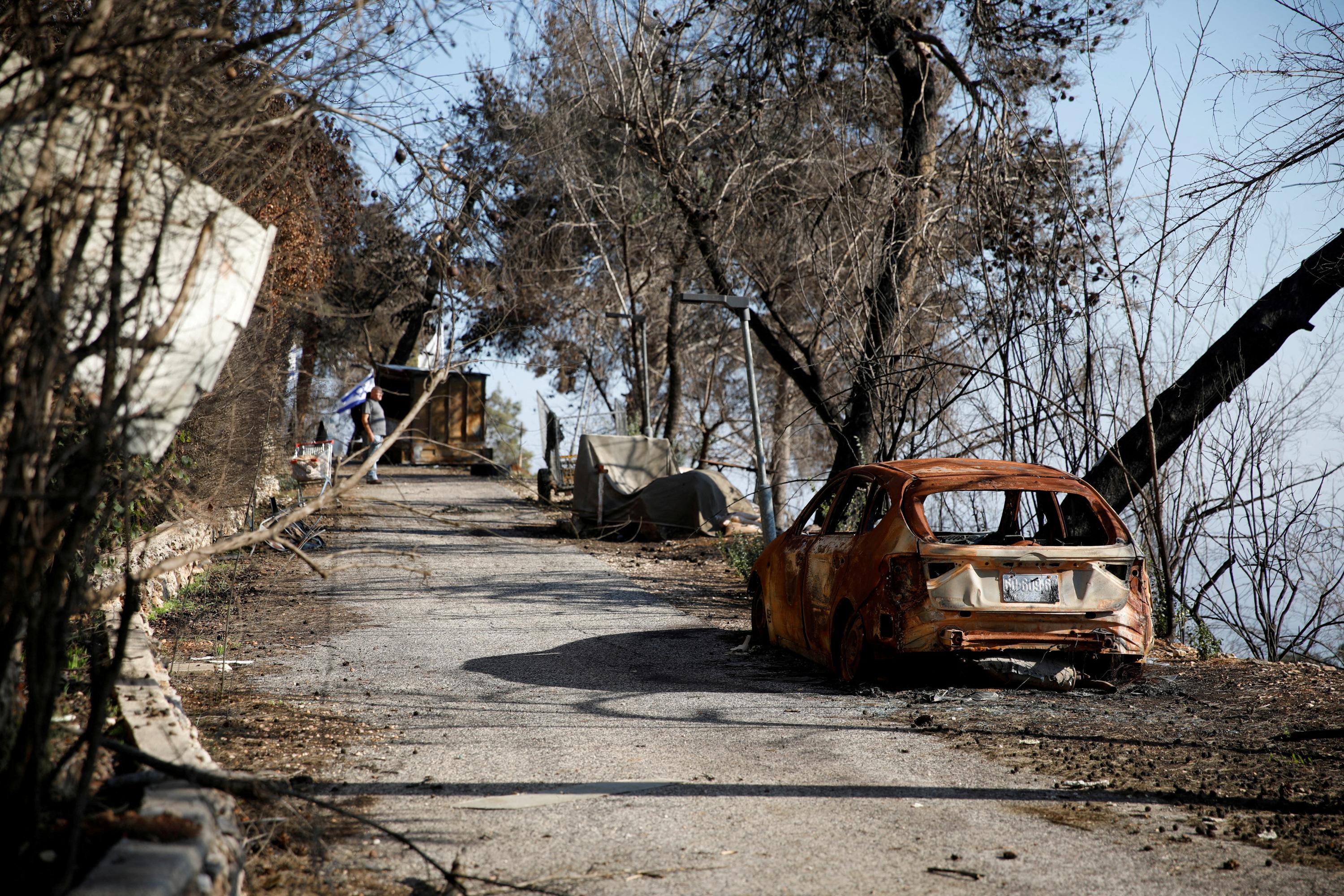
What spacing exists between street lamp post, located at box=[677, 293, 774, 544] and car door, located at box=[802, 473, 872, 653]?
4.76m

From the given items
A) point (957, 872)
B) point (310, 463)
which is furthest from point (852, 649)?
point (310, 463)

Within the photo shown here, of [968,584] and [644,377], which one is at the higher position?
[644,377]

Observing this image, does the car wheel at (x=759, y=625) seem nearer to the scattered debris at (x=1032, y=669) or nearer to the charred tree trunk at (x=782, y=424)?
the scattered debris at (x=1032, y=669)

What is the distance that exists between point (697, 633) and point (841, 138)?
7.80 m

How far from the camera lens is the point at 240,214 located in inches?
159

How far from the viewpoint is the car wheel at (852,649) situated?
739 cm

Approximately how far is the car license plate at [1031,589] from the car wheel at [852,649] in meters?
0.97

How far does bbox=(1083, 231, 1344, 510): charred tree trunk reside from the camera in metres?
10.4

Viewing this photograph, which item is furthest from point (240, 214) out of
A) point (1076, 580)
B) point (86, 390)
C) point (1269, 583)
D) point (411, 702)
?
point (1269, 583)

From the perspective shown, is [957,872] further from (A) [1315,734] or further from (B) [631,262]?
(B) [631,262]

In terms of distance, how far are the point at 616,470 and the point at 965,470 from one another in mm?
12705

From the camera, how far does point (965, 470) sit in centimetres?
782

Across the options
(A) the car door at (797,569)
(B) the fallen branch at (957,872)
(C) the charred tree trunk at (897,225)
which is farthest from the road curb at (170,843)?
(C) the charred tree trunk at (897,225)

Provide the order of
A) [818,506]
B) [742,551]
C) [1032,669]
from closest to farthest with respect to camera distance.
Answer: [1032,669], [818,506], [742,551]
